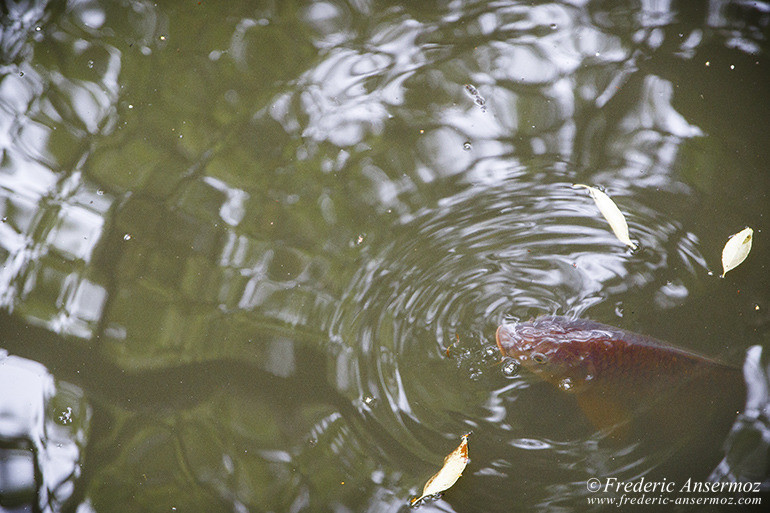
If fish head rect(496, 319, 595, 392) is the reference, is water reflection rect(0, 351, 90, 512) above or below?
below

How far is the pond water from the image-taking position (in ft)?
6.64

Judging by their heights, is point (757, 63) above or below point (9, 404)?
above

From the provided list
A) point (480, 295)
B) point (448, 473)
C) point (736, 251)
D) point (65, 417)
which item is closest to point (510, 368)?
point (480, 295)

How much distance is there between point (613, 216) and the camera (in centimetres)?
215

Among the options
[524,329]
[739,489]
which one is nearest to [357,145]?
[524,329]

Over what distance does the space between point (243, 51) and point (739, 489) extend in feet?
8.01

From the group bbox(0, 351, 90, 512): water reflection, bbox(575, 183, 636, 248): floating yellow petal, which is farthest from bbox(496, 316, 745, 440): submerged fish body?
bbox(0, 351, 90, 512): water reflection

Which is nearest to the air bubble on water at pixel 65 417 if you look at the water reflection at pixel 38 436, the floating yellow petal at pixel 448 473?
the water reflection at pixel 38 436

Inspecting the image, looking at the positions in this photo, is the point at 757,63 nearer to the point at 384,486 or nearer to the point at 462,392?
the point at 462,392

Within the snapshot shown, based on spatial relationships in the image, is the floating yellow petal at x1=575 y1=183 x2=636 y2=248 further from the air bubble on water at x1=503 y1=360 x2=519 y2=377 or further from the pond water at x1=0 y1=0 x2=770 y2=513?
the air bubble on water at x1=503 y1=360 x2=519 y2=377

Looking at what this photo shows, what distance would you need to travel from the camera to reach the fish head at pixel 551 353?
193cm

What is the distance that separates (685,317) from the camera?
2.06 meters

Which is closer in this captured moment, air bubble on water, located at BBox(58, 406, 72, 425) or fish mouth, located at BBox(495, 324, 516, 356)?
fish mouth, located at BBox(495, 324, 516, 356)

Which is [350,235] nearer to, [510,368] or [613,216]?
[510,368]
